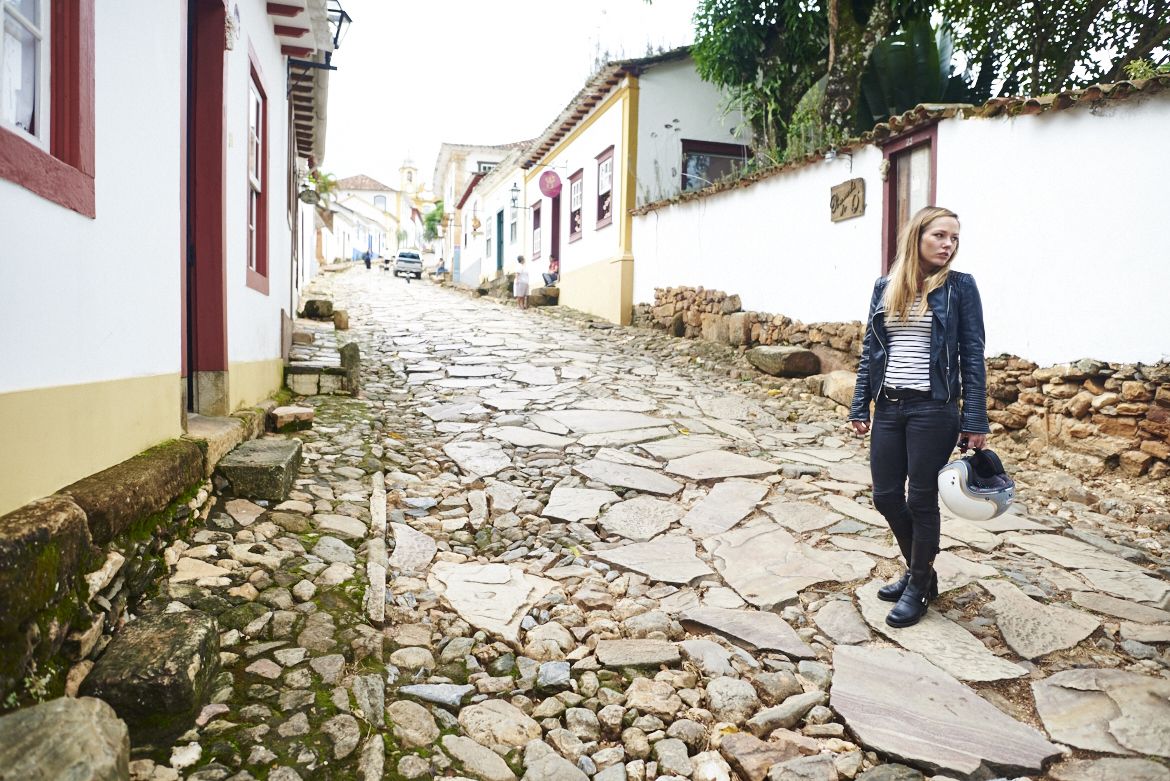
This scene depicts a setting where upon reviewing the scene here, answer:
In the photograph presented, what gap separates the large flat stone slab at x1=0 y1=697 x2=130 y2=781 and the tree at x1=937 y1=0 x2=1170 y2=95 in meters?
11.3

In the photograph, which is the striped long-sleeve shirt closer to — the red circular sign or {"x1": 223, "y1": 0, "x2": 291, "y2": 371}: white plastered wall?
{"x1": 223, "y1": 0, "x2": 291, "y2": 371}: white plastered wall

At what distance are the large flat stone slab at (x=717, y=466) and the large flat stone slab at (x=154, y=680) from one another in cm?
342

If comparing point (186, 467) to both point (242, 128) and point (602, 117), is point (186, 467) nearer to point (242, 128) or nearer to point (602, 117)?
point (242, 128)

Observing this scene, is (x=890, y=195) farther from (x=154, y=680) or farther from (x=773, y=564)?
(x=154, y=680)

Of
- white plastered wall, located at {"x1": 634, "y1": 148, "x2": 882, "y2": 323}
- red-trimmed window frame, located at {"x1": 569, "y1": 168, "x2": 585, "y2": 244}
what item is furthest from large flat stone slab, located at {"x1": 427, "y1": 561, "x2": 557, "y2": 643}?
red-trimmed window frame, located at {"x1": 569, "y1": 168, "x2": 585, "y2": 244}

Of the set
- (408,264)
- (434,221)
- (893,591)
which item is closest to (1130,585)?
(893,591)

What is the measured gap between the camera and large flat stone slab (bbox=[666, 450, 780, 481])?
207 inches

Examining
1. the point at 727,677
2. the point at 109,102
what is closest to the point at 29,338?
the point at 109,102

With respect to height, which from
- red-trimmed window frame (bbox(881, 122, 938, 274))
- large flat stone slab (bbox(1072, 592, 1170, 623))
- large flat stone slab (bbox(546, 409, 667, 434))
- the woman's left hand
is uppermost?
red-trimmed window frame (bbox(881, 122, 938, 274))

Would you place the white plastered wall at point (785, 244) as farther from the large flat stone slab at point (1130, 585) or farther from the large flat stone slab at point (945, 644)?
the large flat stone slab at point (945, 644)

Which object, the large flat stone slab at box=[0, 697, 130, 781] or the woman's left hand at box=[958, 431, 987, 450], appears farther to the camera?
the woman's left hand at box=[958, 431, 987, 450]

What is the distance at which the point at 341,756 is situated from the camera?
7.31 feet

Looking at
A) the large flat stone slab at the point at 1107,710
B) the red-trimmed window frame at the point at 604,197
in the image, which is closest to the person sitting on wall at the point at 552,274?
the red-trimmed window frame at the point at 604,197

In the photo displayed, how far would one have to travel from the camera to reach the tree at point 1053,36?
372 inches
